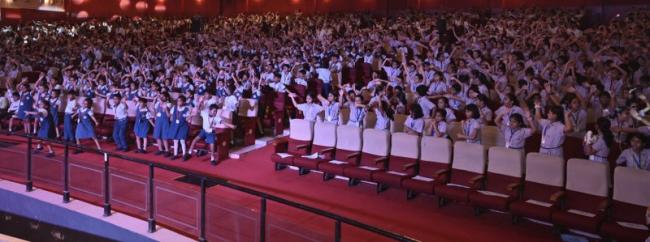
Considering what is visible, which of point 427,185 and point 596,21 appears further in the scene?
point 596,21

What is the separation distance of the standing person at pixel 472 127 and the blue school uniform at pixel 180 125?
14.7ft

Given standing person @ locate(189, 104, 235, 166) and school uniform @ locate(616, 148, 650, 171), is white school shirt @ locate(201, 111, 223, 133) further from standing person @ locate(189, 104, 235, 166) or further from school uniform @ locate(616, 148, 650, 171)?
school uniform @ locate(616, 148, 650, 171)

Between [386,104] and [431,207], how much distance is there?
2.57 metres

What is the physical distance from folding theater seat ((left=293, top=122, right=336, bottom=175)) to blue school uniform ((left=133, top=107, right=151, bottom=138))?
3110 millimetres

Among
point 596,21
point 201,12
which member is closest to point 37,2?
point 201,12

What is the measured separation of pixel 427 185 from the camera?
7.24 m

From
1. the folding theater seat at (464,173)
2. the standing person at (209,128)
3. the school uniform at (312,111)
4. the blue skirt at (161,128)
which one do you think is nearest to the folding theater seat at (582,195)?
the folding theater seat at (464,173)

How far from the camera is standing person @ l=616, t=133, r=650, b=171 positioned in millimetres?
6355

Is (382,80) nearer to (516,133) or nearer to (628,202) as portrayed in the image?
(516,133)

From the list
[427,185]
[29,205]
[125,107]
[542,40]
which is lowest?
[29,205]

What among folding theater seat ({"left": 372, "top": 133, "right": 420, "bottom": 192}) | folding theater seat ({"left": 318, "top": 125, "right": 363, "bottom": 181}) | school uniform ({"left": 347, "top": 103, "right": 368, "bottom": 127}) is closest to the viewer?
folding theater seat ({"left": 372, "top": 133, "right": 420, "bottom": 192})

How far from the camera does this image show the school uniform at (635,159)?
6352mm

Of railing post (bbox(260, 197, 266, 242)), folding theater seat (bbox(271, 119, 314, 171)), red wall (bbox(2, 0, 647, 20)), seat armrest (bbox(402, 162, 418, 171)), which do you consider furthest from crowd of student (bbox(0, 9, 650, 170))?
railing post (bbox(260, 197, 266, 242))

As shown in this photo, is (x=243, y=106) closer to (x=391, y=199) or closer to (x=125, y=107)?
(x=125, y=107)
